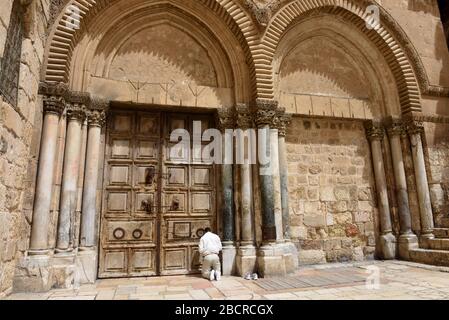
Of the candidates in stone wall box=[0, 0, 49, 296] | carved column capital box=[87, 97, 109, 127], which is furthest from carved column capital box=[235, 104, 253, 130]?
stone wall box=[0, 0, 49, 296]

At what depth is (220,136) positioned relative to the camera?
5973 mm

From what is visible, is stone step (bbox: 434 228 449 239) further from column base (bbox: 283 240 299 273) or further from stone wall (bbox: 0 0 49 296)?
stone wall (bbox: 0 0 49 296)

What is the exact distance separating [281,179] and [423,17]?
574cm

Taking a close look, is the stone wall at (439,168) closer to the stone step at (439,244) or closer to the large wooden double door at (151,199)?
the stone step at (439,244)

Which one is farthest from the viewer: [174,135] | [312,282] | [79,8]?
[174,135]

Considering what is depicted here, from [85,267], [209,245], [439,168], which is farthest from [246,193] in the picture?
[439,168]

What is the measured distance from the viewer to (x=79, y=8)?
5113mm

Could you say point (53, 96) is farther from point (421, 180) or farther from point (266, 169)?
point (421, 180)

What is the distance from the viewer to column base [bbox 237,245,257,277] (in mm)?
5191

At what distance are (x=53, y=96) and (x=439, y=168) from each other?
25.9 feet

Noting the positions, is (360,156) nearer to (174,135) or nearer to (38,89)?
(174,135)

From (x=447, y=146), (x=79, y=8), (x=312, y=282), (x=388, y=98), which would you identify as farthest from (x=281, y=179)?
(x=79, y=8)

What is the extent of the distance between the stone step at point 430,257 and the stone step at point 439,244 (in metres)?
0.27

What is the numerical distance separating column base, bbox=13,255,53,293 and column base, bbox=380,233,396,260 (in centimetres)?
623
